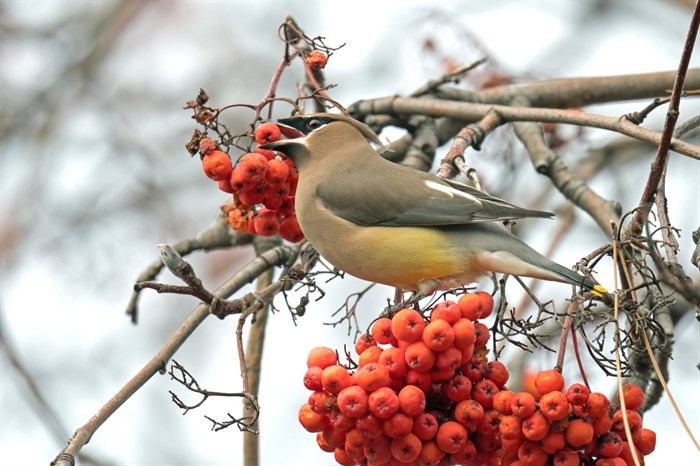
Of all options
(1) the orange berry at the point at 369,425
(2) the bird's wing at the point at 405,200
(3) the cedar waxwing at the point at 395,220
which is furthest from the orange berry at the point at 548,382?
(2) the bird's wing at the point at 405,200

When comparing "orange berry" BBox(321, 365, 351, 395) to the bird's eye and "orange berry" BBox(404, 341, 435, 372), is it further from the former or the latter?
the bird's eye

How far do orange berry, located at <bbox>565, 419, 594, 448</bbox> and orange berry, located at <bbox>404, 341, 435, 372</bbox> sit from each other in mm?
408

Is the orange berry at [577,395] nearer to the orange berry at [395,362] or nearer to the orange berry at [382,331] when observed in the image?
the orange berry at [395,362]

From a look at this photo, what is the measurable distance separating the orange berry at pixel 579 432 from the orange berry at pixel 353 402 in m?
0.55

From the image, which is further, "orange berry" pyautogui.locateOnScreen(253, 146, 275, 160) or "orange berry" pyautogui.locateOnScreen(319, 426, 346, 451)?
"orange berry" pyautogui.locateOnScreen(253, 146, 275, 160)

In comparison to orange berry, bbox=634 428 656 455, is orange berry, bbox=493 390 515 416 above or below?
above

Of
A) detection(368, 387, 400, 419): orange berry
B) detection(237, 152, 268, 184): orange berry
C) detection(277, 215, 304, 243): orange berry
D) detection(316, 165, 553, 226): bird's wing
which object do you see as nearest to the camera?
detection(368, 387, 400, 419): orange berry

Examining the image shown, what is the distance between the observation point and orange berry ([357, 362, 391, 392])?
2.79 meters

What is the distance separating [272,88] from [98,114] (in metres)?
4.83

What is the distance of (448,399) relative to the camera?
2.88 m

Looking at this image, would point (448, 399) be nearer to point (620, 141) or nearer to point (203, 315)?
point (203, 315)

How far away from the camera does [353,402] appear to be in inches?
108

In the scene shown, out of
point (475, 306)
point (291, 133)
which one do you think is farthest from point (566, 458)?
point (291, 133)

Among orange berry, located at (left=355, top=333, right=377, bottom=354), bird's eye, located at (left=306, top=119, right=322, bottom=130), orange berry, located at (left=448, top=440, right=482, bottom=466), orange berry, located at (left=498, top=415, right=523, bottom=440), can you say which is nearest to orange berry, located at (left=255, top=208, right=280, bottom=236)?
bird's eye, located at (left=306, top=119, right=322, bottom=130)
